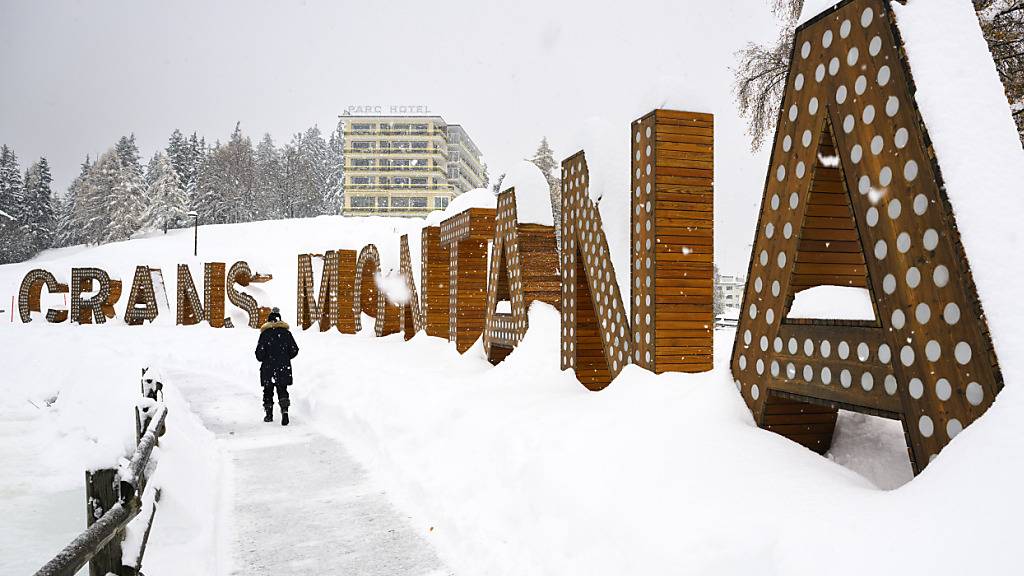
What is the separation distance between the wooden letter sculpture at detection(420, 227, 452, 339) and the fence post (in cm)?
995

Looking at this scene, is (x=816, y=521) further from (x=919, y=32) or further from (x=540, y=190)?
(x=540, y=190)

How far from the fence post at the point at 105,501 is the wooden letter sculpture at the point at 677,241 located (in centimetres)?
433

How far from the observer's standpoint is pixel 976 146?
3.23m

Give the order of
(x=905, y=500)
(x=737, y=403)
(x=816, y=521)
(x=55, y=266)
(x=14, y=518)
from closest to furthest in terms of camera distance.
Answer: (x=905, y=500) → (x=816, y=521) → (x=737, y=403) → (x=14, y=518) → (x=55, y=266)

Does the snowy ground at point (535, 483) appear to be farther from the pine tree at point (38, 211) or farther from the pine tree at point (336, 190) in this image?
the pine tree at point (336, 190)

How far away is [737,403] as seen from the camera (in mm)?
4895

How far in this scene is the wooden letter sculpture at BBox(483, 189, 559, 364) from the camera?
976cm

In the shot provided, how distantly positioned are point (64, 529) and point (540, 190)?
25.2 feet

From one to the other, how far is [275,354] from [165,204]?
7135 cm

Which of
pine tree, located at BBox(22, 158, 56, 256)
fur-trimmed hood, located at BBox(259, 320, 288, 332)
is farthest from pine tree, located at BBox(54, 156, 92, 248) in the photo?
fur-trimmed hood, located at BBox(259, 320, 288, 332)

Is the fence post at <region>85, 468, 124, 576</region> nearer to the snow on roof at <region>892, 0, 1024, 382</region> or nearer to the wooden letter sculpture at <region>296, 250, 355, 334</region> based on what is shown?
the snow on roof at <region>892, 0, 1024, 382</region>

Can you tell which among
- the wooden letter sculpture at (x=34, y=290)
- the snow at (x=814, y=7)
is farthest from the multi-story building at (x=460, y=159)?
the snow at (x=814, y=7)

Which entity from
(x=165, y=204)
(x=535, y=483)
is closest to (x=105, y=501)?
(x=535, y=483)

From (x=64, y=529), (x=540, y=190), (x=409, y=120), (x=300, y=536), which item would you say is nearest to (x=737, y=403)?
(x=300, y=536)
